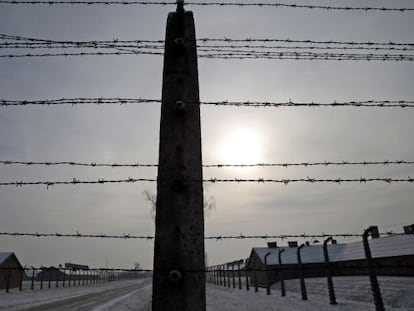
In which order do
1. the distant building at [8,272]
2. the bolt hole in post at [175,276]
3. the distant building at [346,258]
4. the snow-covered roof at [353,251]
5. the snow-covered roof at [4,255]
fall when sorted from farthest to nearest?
the snow-covered roof at [4,255] → the distant building at [8,272] → the snow-covered roof at [353,251] → the distant building at [346,258] → the bolt hole in post at [175,276]

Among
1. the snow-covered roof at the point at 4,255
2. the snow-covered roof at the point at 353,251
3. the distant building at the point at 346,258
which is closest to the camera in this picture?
the distant building at the point at 346,258

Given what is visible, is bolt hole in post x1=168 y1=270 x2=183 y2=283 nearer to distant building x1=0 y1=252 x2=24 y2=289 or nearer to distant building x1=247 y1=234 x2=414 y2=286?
distant building x1=247 y1=234 x2=414 y2=286

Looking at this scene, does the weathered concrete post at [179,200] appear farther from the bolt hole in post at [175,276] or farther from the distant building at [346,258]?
the distant building at [346,258]

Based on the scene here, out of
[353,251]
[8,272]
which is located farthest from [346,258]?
[8,272]

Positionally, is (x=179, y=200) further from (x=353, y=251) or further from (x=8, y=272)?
(x=8, y=272)

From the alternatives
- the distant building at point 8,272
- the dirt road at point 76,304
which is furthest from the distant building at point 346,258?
the distant building at point 8,272

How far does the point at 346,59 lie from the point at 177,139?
3.07 m

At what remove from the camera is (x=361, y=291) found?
16562 millimetres

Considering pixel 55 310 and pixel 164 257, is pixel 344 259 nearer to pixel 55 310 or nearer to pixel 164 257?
pixel 55 310

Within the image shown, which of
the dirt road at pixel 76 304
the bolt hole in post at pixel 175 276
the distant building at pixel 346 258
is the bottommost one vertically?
the dirt road at pixel 76 304

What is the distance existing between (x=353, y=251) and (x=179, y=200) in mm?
40353

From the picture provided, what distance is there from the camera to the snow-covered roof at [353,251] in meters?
26.6

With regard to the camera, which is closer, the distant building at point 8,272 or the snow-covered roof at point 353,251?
the snow-covered roof at point 353,251

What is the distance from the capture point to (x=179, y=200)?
2.69 metres
